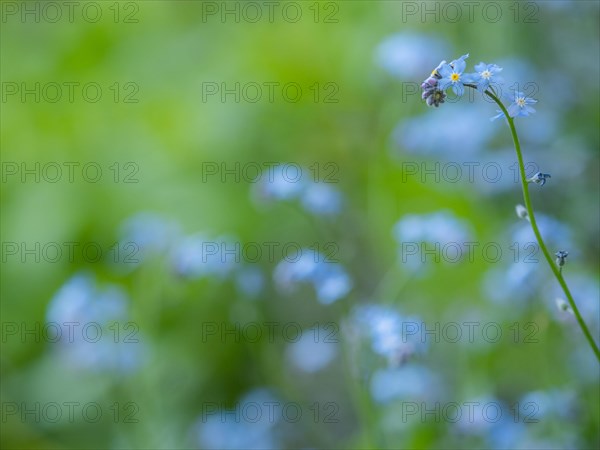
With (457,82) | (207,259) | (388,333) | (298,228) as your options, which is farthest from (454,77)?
(298,228)

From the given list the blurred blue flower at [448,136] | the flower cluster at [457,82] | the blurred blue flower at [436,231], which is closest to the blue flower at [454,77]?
the flower cluster at [457,82]

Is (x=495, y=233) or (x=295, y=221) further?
(x=295, y=221)

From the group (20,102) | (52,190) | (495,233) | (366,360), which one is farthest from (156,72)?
(366,360)

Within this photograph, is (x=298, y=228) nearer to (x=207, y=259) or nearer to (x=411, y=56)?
(x=411, y=56)

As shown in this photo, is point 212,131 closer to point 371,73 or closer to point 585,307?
point 371,73

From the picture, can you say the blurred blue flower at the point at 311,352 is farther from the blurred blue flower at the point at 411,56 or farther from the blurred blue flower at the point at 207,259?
the blurred blue flower at the point at 411,56

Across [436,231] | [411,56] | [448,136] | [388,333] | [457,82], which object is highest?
[411,56]
